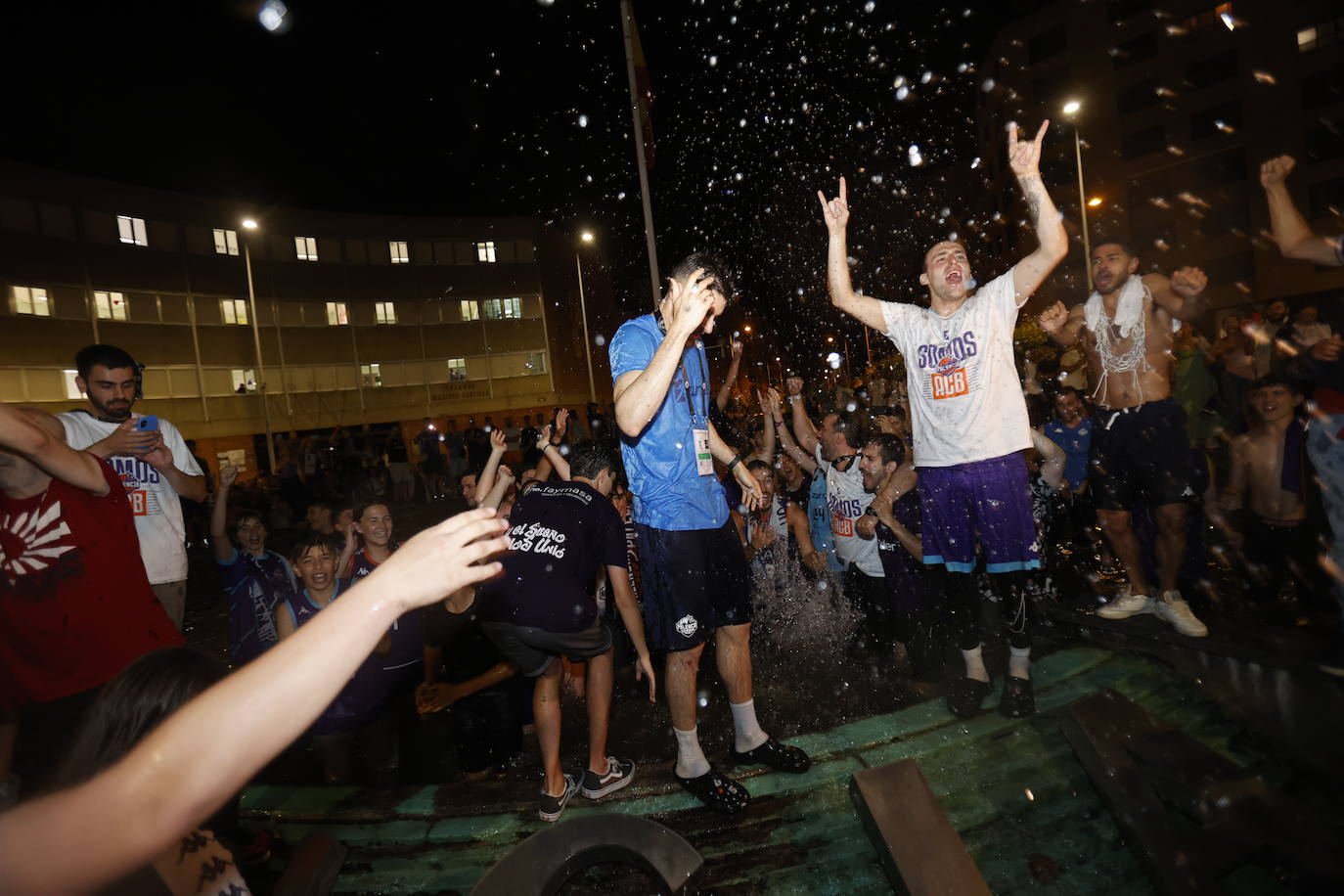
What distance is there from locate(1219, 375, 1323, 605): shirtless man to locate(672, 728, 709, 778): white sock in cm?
440

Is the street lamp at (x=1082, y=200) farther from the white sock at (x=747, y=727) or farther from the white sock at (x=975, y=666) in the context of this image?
the white sock at (x=747, y=727)

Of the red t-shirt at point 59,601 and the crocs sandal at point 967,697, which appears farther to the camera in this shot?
the crocs sandal at point 967,697

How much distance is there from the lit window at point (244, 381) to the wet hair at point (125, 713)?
115ft

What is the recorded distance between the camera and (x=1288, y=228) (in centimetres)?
318

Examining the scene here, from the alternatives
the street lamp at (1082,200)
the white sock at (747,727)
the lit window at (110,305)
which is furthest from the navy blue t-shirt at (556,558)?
the lit window at (110,305)

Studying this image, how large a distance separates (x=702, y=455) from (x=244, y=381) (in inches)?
1365

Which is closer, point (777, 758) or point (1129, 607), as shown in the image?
point (777, 758)

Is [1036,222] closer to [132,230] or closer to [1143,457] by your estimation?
[1143,457]

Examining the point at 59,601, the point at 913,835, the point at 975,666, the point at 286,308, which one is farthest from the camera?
the point at 286,308

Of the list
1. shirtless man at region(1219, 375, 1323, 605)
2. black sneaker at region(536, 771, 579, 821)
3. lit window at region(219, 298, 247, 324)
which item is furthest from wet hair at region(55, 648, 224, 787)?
lit window at region(219, 298, 247, 324)

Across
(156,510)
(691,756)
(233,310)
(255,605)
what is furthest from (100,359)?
(233,310)

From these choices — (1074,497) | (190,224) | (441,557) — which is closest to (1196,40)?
(1074,497)

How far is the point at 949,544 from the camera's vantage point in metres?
3.35

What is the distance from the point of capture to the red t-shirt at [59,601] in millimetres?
2545
